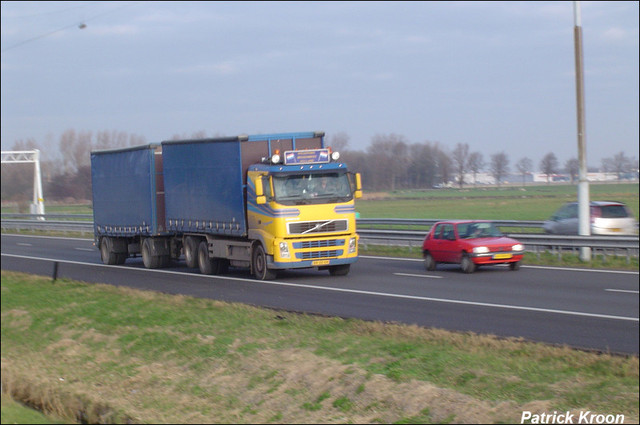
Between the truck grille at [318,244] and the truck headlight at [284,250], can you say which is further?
the truck grille at [318,244]

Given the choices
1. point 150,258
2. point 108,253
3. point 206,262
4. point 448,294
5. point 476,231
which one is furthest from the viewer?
point 108,253

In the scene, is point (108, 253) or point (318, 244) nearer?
point (318, 244)

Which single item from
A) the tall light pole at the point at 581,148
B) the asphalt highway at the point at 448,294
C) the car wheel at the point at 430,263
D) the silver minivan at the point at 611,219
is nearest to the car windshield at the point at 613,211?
the silver minivan at the point at 611,219

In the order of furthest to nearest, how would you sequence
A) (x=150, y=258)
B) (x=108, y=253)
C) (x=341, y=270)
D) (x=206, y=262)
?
(x=108, y=253) → (x=150, y=258) → (x=206, y=262) → (x=341, y=270)

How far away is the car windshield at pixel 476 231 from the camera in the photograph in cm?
2194

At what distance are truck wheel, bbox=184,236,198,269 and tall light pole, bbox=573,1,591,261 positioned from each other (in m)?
11.6

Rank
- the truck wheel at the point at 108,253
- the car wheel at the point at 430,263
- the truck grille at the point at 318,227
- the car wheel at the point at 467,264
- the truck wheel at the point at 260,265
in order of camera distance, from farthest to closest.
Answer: the truck wheel at the point at 108,253, the car wheel at the point at 430,263, the car wheel at the point at 467,264, the truck wheel at the point at 260,265, the truck grille at the point at 318,227

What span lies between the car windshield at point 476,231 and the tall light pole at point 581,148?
307 cm

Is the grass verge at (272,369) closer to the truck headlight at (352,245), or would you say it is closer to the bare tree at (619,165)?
the truck headlight at (352,245)

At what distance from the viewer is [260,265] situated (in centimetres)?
2055

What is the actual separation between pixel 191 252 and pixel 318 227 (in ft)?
17.4

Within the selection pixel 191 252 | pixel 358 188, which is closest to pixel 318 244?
pixel 358 188

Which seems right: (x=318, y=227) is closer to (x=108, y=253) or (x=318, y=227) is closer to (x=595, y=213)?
(x=108, y=253)

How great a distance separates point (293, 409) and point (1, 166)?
21.7 m
